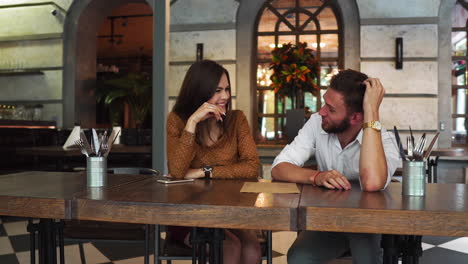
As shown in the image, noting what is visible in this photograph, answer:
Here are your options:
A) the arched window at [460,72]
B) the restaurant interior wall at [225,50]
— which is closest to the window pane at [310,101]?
the restaurant interior wall at [225,50]

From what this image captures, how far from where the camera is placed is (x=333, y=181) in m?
1.54

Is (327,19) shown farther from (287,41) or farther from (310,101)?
(310,101)

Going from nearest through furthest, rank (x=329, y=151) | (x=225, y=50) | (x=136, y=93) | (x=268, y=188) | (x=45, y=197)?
1. (x=45, y=197)
2. (x=268, y=188)
3. (x=329, y=151)
4. (x=136, y=93)
5. (x=225, y=50)

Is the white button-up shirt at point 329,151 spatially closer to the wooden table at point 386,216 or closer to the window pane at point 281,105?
the wooden table at point 386,216

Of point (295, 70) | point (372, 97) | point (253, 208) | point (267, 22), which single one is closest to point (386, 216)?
point (253, 208)

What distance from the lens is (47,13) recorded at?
20.5ft

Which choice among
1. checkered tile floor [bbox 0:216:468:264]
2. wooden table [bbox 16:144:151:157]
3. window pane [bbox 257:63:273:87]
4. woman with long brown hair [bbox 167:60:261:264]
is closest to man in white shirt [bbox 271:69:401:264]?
woman with long brown hair [bbox 167:60:261:264]

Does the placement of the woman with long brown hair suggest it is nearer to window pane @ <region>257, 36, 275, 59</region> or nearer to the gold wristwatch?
the gold wristwatch

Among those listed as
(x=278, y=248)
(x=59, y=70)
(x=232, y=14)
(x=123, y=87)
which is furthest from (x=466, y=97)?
(x=59, y=70)

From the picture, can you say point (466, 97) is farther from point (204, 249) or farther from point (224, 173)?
point (204, 249)

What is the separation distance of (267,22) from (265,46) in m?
0.33

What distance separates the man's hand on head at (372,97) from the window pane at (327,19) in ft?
13.6

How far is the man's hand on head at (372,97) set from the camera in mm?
1688

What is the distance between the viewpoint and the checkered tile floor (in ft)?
10.2
